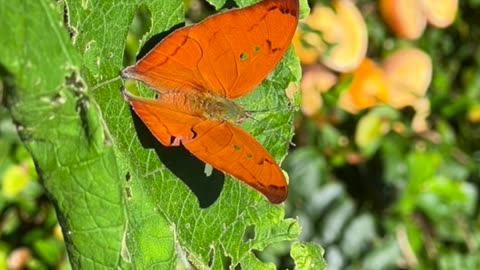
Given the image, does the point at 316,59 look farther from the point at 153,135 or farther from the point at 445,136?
the point at 153,135

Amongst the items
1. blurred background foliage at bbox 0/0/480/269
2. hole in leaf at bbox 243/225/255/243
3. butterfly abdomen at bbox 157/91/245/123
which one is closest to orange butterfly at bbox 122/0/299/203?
butterfly abdomen at bbox 157/91/245/123

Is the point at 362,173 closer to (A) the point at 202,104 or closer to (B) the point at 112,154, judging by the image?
(A) the point at 202,104

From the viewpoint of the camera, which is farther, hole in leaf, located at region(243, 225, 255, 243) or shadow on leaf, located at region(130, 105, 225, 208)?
hole in leaf, located at region(243, 225, 255, 243)

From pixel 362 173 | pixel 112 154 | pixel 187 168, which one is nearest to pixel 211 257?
pixel 187 168

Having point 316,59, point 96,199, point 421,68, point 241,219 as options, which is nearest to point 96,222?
point 96,199

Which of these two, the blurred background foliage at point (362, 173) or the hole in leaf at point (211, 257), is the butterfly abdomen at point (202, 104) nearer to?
the hole in leaf at point (211, 257)

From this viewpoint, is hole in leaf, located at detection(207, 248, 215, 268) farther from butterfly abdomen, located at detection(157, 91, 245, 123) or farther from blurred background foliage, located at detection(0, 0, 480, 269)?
blurred background foliage, located at detection(0, 0, 480, 269)

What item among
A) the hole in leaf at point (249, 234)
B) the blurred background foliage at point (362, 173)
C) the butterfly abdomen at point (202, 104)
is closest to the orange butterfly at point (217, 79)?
the butterfly abdomen at point (202, 104)
